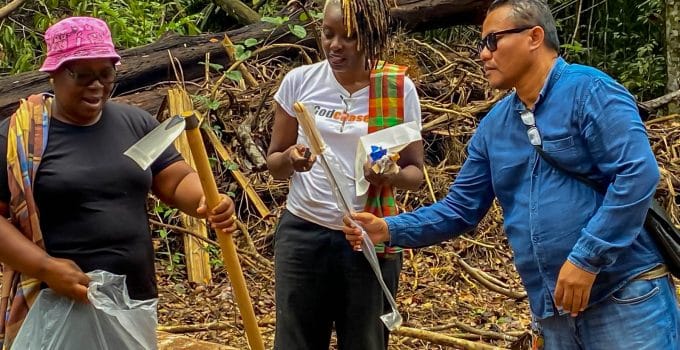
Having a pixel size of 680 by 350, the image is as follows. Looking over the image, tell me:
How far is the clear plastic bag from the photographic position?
8.91 feet

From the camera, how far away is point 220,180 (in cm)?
653

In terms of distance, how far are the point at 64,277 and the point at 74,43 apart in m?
0.72

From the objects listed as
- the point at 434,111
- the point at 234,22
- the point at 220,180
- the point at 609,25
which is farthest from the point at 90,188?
the point at 609,25

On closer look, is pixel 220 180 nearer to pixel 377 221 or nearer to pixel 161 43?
pixel 161 43

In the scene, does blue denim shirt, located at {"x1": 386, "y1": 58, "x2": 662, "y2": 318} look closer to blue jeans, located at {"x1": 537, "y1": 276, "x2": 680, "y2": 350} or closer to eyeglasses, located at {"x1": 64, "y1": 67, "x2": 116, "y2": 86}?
blue jeans, located at {"x1": 537, "y1": 276, "x2": 680, "y2": 350}

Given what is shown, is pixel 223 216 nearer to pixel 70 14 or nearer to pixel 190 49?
pixel 190 49

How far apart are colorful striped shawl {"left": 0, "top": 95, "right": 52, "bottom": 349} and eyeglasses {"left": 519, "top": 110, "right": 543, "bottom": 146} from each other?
1463mm

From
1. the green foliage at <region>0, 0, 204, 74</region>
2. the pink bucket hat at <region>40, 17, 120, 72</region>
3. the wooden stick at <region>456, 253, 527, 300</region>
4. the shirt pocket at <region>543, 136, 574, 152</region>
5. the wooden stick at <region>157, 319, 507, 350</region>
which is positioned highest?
the green foliage at <region>0, 0, 204, 74</region>

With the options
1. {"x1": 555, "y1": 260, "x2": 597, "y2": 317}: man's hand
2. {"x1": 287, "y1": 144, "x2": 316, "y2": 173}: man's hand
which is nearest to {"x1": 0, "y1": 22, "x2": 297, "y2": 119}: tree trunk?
{"x1": 287, "y1": 144, "x2": 316, "y2": 173}: man's hand

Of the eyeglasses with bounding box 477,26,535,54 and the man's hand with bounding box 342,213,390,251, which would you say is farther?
the man's hand with bounding box 342,213,390,251

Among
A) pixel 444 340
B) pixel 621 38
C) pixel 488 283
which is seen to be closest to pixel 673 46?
pixel 621 38

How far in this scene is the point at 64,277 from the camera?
8.73ft

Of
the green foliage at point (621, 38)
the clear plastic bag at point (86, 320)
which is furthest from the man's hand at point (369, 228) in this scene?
the green foliage at point (621, 38)

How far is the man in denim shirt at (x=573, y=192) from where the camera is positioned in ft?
7.71
